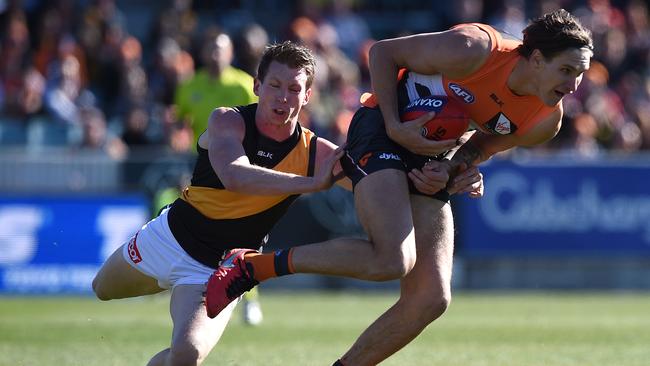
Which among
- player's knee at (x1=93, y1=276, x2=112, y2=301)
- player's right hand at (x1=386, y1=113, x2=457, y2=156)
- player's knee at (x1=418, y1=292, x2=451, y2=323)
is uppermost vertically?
player's right hand at (x1=386, y1=113, x2=457, y2=156)

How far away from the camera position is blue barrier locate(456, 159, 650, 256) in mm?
15492

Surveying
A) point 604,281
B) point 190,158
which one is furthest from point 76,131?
point 604,281

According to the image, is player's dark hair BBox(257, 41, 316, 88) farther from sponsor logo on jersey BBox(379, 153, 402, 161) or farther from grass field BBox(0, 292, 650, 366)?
grass field BBox(0, 292, 650, 366)

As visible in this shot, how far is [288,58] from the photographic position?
673 centimetres

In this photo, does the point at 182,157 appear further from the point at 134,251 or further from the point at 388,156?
the point at 388,156

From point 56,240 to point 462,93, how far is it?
27.6 feet

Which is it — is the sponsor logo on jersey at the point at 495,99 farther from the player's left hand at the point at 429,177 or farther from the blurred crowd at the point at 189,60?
the blurred crowd at the point at 189,60

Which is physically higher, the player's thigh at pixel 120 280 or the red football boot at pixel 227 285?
the red football boot at pixel 227 285

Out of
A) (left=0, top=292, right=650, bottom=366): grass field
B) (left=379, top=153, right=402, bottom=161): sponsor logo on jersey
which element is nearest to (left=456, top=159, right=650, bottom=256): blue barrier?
(left=0, top=292, right=650, bottom=366): grass field

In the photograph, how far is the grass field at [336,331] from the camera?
880 cm

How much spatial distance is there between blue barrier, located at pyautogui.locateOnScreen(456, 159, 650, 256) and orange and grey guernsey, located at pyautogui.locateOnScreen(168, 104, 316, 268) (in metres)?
8.57

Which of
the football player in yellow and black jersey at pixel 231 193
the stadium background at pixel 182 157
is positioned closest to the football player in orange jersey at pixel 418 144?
the football player in yellow and black jersey at pixel 231 193

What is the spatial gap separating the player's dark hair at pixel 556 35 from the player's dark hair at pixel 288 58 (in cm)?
122

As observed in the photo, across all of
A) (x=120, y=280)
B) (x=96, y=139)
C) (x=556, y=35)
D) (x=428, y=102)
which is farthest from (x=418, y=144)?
(x=96, y=139)
